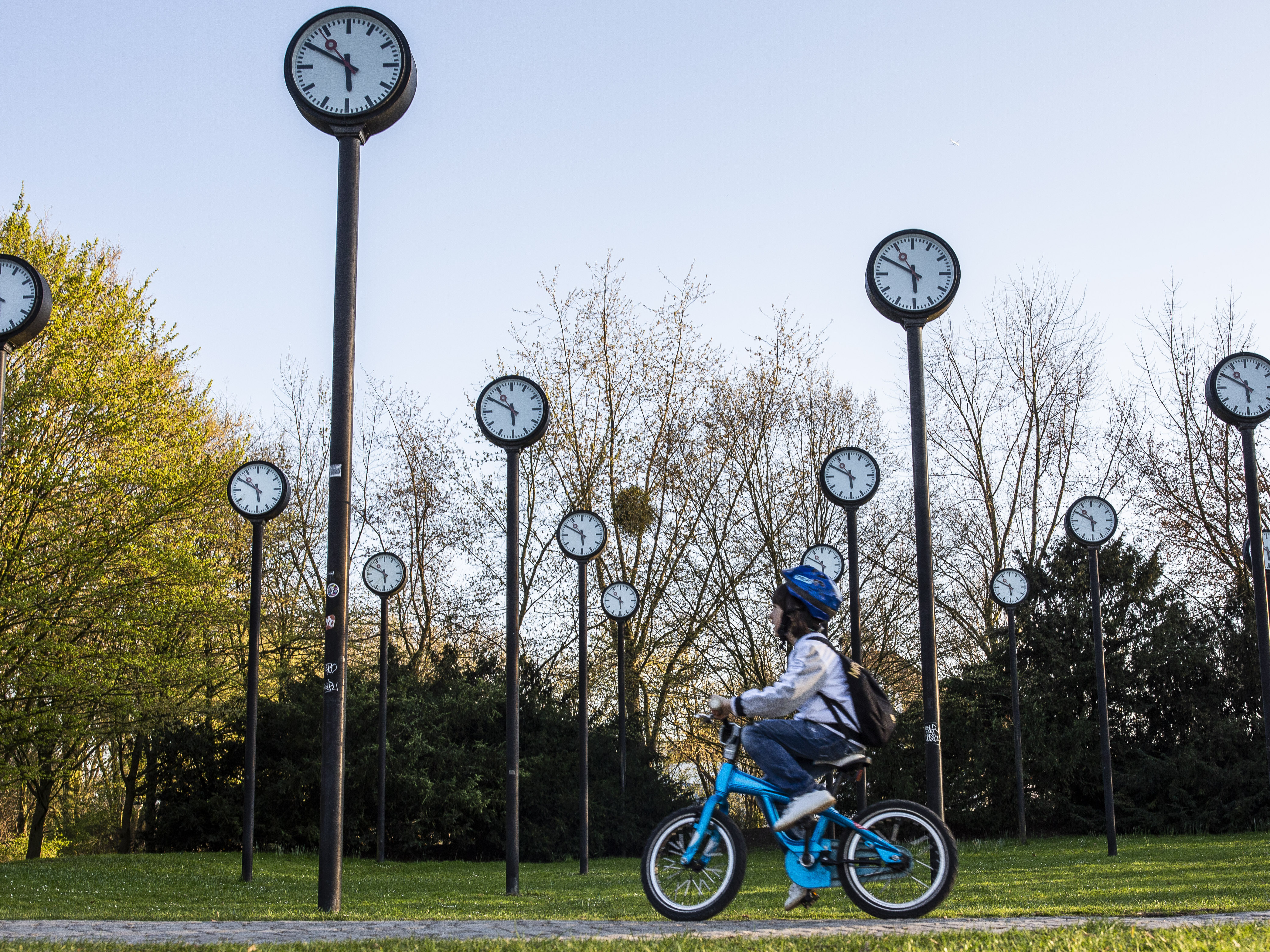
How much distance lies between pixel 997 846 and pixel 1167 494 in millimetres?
11445

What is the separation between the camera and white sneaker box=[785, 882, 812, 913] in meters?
5.95

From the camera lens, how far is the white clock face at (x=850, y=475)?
1502 centimetres

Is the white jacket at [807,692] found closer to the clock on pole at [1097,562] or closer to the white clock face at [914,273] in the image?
the white clock face at [914,273]

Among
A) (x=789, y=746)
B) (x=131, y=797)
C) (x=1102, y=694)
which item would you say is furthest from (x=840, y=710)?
(x=131, y=797)

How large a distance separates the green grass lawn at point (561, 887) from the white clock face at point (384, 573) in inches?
186

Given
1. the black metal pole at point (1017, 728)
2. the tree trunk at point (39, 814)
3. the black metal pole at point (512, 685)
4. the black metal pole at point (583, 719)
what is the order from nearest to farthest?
the black metal pole at point (512, 685) < the black metal pole at point (583, 719) < the black metal pole at point (1017, 728) < the tree trunk at point (39, 814)

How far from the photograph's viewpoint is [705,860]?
6.19 meters

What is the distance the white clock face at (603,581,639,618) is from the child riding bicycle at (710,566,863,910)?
13.0 m

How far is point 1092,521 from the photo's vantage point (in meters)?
16.8

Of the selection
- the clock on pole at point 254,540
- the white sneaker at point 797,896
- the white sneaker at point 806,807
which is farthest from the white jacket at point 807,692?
the clock on pole at point 254,540

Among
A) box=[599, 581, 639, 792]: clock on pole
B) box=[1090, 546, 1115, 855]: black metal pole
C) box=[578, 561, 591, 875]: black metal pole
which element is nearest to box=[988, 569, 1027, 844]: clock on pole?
box=[1090, 546, 1115, 855]: black metal pole

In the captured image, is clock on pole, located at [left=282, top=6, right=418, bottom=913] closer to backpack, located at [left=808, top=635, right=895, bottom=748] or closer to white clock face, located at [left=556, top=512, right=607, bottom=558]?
backpack, located at [left=808, top=635, right=895, bottom=748]

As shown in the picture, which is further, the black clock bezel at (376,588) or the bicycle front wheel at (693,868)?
the black clock bezel at (376,588)

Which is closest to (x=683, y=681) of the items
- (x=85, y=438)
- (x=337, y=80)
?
(x=85, y=438)
